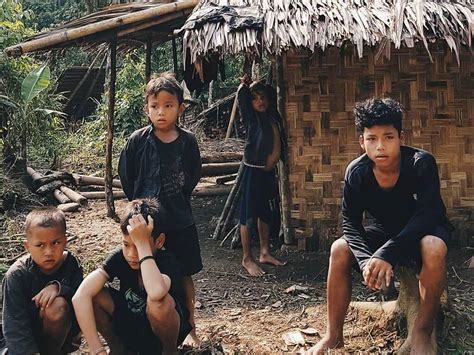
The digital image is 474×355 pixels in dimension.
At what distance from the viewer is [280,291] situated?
473cm

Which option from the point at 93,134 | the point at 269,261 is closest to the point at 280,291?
the point at 269,261

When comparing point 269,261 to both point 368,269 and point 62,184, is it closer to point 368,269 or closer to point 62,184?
point 368,269

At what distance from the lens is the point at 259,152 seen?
17.6 feet

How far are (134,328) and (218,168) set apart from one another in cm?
579

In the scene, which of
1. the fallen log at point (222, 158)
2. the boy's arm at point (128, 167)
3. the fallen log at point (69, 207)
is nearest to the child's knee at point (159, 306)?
the boy's arm at point (128, 167)

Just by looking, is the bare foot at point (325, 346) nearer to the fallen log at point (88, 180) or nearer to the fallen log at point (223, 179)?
the fallen log at point (223, 179)

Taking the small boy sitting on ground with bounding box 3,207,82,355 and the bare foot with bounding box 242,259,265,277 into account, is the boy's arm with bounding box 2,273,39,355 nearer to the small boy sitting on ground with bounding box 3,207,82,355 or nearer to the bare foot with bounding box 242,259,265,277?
the small boy sitting on ground with bounding box 3,207,82,355

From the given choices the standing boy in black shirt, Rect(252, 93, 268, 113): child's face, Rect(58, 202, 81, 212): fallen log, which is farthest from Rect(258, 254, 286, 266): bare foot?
Rect(58, 202, 81, 212): fallen log

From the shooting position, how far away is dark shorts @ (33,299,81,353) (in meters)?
2.94

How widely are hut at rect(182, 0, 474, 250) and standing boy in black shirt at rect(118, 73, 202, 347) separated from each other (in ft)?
5.21

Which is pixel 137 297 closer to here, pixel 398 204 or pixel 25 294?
pixel 25 294

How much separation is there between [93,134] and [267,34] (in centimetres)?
835

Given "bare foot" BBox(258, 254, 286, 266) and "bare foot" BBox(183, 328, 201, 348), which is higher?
"bare foot" BBox(183, 328, 201, 348)

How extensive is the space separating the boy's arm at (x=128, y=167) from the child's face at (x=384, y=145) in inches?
55.3
